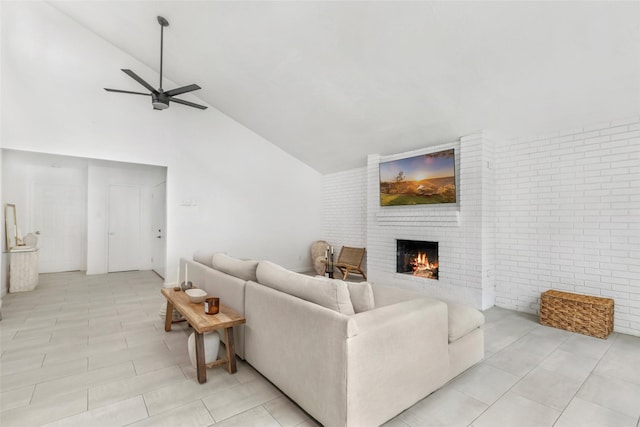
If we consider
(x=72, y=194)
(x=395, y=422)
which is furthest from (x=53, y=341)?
(x=72, y=194)

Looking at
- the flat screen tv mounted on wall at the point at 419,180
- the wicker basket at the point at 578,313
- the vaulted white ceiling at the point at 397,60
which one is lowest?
the wicker basket at the point at 578,313

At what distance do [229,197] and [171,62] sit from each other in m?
2.49

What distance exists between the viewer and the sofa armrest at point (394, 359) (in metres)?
1.57

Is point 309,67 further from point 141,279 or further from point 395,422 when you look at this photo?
point 141,279

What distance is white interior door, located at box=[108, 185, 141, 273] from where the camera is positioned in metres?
6.61

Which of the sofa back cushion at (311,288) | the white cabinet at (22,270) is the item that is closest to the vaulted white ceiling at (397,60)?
the sofa back cushion at (311,288)

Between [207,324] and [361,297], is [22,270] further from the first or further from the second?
[361,297]

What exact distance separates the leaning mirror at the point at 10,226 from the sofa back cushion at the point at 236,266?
14.2 ft

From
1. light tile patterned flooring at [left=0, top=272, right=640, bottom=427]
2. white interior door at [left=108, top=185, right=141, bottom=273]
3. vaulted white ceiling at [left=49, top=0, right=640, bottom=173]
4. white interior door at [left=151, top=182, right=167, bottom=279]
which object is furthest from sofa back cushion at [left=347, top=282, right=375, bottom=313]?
white interior door at [left=108, top=185, right=141, bottom=273]

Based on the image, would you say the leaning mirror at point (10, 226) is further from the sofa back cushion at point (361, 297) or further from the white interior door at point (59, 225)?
the sofa back cushion at point (361, 297)

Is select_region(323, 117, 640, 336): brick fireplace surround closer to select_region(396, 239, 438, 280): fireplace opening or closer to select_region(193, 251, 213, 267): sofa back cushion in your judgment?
select_region(396, 239, 438, 280): fireplace opening

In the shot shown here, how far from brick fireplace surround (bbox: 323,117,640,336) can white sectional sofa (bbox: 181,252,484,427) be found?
1941 mm

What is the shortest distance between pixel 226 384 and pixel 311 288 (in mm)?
1042

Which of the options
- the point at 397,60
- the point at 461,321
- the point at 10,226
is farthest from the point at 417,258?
the point at 10,226
